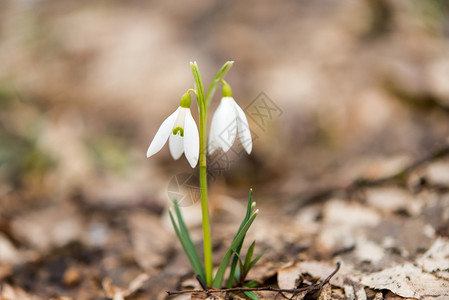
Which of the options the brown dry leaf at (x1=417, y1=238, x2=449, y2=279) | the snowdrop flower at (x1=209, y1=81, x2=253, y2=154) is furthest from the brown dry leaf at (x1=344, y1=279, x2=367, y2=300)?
the snowdrop flower at (x1=209, y1=81, x2=253, y2=154)

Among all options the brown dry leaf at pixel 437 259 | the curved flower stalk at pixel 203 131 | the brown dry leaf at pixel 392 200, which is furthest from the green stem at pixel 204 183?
the brown dry leaf at pixel 392 200

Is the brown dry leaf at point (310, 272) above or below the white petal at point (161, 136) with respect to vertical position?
below

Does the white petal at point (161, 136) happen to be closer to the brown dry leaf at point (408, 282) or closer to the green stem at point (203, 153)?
the green stem at point (203, 153)

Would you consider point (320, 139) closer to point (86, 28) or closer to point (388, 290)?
point (388, 290)

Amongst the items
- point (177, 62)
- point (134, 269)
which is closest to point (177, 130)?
point (134, 269)

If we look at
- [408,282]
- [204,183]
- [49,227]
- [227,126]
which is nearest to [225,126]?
[227,126]

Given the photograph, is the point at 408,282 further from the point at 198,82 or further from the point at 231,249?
the point at 198,82
